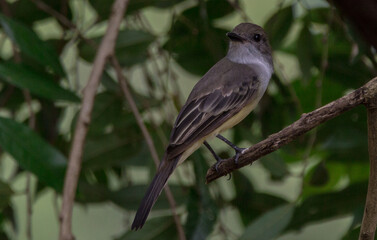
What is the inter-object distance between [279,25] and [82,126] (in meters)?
1.33

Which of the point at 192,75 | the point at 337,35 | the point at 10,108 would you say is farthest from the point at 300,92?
the point at 10,108

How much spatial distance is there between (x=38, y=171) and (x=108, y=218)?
7.79ft

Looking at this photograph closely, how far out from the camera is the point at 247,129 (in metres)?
3.43

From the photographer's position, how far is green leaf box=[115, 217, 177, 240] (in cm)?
317

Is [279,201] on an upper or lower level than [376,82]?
lower

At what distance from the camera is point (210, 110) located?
3.00m

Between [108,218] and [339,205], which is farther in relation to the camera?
[108,218]

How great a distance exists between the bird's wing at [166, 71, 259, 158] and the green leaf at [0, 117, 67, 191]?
47 centimetres

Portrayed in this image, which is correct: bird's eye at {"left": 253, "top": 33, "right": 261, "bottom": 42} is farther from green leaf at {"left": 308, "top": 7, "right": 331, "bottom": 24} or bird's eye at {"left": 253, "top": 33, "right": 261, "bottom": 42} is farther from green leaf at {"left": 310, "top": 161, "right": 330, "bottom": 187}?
green leaf at {"left": 310, "top": 161, "right": 330, "bottom": 187}

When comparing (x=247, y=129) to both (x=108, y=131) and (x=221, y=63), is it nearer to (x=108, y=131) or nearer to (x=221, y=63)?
(x=221, y=63)

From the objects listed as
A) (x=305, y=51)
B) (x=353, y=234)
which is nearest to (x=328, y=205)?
(x=353, y=234)

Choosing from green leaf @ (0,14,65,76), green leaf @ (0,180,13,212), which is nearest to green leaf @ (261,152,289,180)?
green leaf @ (0,14,65,76)

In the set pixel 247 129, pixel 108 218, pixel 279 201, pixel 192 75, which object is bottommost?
pixel 108 218

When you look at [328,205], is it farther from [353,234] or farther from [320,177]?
[353,234]
